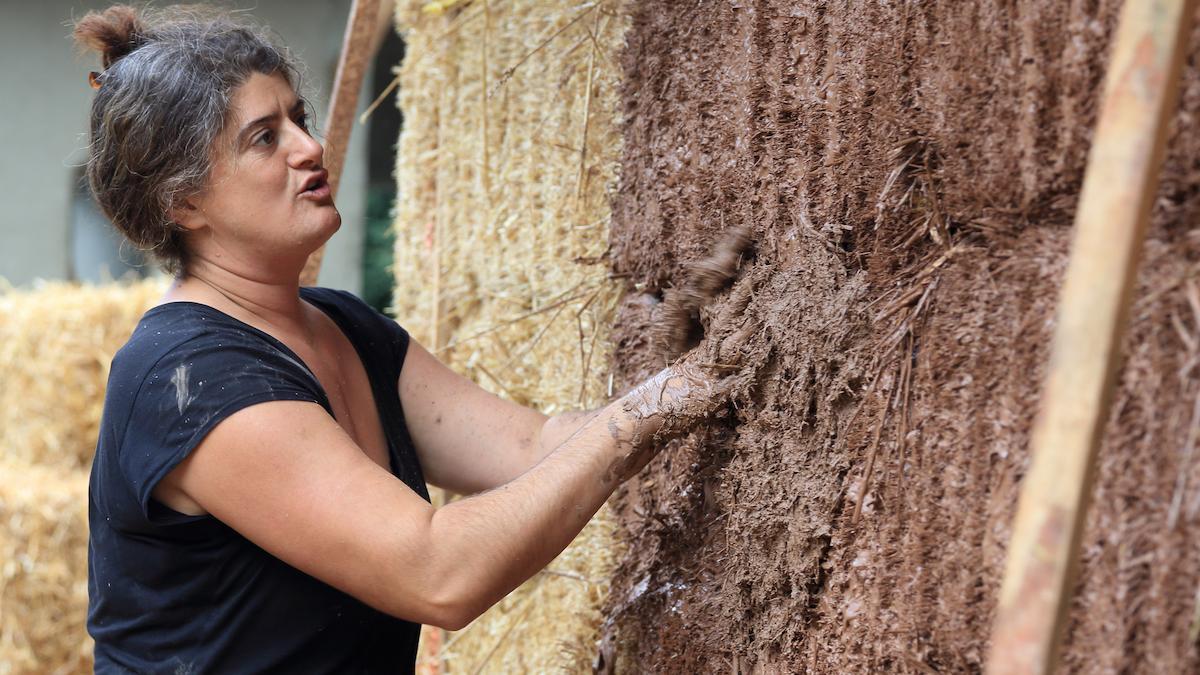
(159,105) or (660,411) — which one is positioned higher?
(159,105)

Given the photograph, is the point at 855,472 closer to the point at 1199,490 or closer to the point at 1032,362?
the point at 1032,362

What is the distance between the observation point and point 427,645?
2.93 m

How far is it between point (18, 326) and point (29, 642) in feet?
4.09

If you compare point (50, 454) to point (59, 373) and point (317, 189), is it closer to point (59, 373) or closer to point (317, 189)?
point (59, 373)

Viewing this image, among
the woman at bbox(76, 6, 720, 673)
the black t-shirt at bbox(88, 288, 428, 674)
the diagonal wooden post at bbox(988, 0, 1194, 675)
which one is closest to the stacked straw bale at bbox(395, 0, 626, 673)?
the woman at bbox(76, 6, 720, 673)

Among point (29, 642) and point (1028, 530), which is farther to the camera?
point (29, 642)

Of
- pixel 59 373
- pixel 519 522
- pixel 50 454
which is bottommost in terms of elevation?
Answer: pixel 50 454

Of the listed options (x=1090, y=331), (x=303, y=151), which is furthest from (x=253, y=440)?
(x=1090, y=331)

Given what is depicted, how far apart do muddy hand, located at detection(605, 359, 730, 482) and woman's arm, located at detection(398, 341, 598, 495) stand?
1.17 ft

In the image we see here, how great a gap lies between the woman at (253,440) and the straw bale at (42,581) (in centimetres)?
269

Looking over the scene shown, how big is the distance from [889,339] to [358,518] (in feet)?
2.23

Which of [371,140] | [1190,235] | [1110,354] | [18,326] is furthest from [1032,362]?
[371,140]

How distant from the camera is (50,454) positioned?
14.7 feet

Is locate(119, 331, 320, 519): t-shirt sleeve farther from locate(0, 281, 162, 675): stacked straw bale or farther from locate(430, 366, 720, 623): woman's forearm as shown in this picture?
locate(0, 281, 162, 675): stacked straw bale
